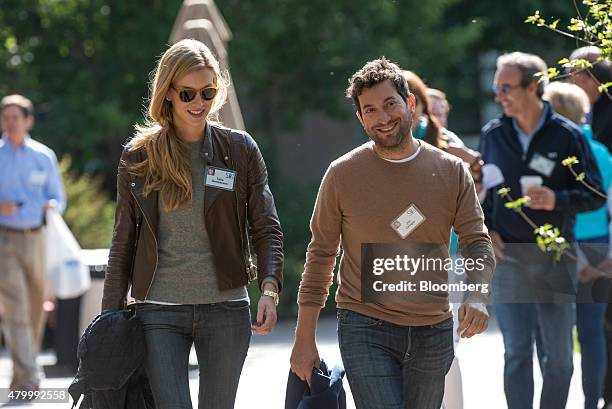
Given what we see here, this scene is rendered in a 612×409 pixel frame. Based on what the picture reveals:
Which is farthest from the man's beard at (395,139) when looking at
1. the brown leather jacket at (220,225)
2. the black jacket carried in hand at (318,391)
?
the black jacket carried in hand at (318,391)

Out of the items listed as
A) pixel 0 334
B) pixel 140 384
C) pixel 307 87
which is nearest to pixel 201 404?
pixel 140 384

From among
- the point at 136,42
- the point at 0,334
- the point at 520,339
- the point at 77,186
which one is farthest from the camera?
the point at 136,42

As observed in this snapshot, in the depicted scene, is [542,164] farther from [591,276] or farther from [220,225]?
[220,225]

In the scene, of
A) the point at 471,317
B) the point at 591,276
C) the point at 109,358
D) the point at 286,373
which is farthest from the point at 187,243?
the point at 286,373

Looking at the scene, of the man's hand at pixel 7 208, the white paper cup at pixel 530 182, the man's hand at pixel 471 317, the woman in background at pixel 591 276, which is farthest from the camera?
the man's hand at pixel 7 208

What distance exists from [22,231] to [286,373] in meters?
2.13

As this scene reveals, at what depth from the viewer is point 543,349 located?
6.56 metres

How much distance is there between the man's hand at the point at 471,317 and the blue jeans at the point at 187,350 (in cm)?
81

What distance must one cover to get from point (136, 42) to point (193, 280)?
1161 centimetres

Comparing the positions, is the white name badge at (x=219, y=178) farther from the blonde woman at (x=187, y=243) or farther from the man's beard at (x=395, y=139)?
the man's beard at (x=395, y=139)

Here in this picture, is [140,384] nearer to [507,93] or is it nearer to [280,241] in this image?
[280,241]

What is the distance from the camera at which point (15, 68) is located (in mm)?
16562

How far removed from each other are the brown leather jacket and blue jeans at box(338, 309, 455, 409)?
15.8 inches

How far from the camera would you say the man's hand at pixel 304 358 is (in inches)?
182
